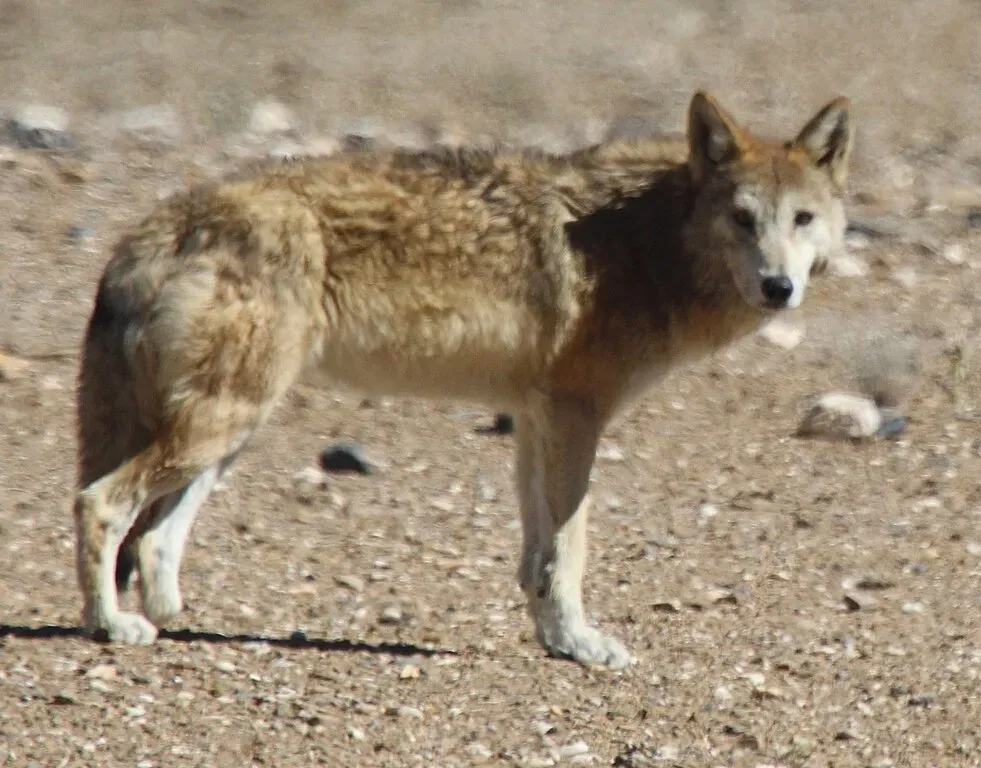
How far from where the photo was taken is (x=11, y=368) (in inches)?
357

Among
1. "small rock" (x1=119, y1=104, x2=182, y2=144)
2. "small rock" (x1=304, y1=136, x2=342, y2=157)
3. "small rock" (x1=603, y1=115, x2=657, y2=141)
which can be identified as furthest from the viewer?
"small rock" (x1=603, y1=115, x2=657, y2=141)

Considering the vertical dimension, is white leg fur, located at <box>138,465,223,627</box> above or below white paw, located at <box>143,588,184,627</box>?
above

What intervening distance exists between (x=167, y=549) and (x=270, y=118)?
8224 millimetres

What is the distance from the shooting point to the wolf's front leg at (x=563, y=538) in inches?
249

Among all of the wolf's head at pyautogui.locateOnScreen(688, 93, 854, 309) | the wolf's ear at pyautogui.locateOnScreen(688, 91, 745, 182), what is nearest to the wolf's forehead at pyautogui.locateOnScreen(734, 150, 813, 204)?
the wolf's head at pyautogui.locateOnScreen(688, 93, 854, 309)

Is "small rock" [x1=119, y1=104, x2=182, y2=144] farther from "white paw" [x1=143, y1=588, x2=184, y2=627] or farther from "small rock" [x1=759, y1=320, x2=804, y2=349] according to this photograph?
"white paw" [x1=143, y1=588, x2=184, y2=627]

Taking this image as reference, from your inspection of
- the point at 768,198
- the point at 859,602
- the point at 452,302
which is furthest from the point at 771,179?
the point at 859,602

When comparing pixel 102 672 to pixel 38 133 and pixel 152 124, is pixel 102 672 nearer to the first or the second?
pixel 38 133

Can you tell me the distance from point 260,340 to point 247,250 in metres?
0.32

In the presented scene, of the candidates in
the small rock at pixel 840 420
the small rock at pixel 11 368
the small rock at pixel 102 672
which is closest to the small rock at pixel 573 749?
the small rock at pixel 102 672

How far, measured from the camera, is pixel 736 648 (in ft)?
21.8

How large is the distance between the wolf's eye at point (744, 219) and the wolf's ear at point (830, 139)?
1.51ft

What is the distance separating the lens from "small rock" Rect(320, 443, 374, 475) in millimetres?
8530

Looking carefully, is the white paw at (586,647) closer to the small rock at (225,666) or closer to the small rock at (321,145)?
the small rock at (225,666)
